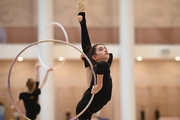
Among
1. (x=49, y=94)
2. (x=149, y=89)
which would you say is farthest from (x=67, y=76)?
(x=149, y=89)

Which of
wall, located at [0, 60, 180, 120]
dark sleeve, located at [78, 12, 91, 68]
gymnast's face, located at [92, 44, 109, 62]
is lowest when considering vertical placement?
wall, located at [0, 60, 180, 120]

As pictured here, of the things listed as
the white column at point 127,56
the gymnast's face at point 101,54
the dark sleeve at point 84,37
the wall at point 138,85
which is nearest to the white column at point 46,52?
the wall at point 138,85

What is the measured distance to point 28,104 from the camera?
24.7 feet

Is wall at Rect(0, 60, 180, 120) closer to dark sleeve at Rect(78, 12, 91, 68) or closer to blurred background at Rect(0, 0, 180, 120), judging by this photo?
blurred background at Rect(0, 0, 180, 120)

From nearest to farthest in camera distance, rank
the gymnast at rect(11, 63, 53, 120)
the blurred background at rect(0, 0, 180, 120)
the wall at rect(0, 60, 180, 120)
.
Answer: the gymnast at rect(11, 63, 53, 120) → the blurred background at rect(0, 0, 180, 120) → the wall at rect(0, 60, 180, 120)

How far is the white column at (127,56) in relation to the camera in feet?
40.5

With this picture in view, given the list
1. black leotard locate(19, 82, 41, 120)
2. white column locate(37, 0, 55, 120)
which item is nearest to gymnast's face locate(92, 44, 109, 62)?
black leotard locate(19, 82, 41, 120)

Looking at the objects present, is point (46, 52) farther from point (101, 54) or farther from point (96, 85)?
point (96, 85)

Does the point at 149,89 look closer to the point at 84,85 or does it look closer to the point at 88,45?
the point at 84,85

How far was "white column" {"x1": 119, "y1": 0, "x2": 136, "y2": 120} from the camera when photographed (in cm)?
1234

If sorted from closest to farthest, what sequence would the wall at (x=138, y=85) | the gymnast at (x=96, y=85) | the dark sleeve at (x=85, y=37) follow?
the gymnast at (x=96, y=85)
the dark sleeve at (x=85, y=37)
the wall at (x=138, y=85)

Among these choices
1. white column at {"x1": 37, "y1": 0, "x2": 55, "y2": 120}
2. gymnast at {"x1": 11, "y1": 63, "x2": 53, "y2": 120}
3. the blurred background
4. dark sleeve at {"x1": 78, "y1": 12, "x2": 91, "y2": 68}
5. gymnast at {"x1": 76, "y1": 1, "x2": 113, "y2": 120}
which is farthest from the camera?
the blurred background

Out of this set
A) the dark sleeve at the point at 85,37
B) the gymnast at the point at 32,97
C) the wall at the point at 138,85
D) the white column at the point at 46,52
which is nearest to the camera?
the dark sleeve at the point at 85,37

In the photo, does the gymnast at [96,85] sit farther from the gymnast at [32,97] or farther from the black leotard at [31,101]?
the black leotard at [31,101]
